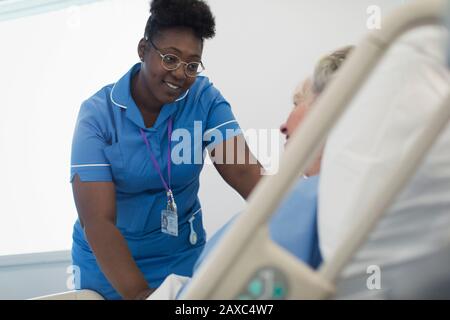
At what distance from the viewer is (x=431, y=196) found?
2.67 ft

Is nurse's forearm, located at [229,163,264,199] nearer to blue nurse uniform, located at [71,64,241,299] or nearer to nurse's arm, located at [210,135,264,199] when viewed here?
nurse's arm, located at [210,135,264,199]

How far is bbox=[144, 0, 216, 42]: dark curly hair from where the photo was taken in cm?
162

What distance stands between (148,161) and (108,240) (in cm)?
32

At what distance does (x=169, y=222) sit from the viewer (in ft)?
5.62

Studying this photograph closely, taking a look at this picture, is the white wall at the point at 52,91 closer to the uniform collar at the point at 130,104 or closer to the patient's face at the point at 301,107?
the uniform collar at the point at 130,104

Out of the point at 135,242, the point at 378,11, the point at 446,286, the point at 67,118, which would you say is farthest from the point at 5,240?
the point at 446,286

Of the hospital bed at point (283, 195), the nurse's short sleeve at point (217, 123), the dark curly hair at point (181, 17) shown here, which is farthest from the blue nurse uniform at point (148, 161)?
the hospital bed at point (283, 195)

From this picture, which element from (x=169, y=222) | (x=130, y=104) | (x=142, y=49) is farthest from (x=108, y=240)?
(x=142, y=49)

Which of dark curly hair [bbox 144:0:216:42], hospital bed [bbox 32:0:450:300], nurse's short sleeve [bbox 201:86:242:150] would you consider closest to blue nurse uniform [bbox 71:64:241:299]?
nurse's short sleeve [bbox 201:86:242:150]

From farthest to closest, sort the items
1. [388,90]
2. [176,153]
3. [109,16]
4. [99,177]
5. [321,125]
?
[109,16] < [176,153] < [99,177] < [388,90] < [321,125]

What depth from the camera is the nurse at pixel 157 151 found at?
1.61 m

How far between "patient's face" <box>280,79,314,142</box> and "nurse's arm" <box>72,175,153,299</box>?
492 mm

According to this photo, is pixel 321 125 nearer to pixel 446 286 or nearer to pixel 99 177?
pixel 446 286

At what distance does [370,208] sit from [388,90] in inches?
7.7
